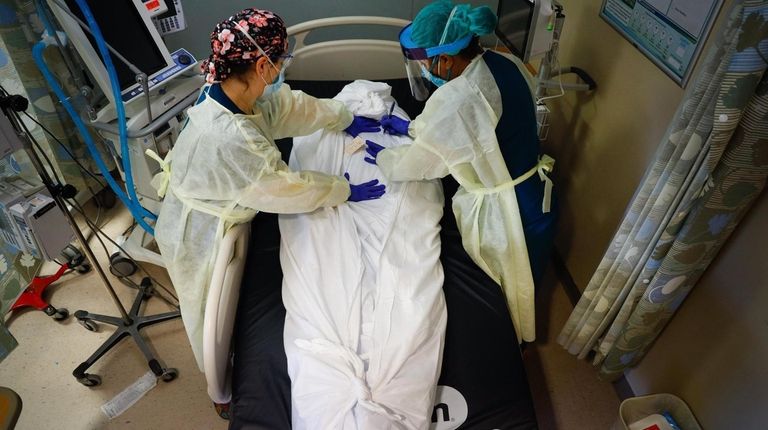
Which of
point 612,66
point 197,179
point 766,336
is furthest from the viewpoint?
point 612,66

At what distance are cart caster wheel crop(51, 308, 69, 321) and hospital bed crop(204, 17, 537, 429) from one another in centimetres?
106

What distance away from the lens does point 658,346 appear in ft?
5.88

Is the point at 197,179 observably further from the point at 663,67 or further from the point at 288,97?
the point at 663,67

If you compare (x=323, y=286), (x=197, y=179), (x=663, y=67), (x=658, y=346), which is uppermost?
(x=663, y=67)

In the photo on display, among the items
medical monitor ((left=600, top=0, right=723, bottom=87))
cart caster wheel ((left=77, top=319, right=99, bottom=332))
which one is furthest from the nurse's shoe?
medical monitor ((left=600, top=0, right=723, bottom=87))

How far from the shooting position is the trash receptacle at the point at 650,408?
5.51 ft

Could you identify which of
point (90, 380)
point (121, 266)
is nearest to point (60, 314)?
point (121, 266)

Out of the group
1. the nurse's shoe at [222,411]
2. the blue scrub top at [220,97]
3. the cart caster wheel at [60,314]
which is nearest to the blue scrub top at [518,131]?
the blue scrub top at [220,97]

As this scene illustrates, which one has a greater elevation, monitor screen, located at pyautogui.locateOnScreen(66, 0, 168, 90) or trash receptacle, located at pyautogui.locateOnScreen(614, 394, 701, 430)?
monitor screen, located at pyautogui.locateOnScreen(66, 0, 168, 90)

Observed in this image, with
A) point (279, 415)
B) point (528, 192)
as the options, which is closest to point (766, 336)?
point (528, 192)

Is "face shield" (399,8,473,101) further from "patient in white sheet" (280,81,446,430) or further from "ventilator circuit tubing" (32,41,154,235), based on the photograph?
"ventilator circuit tubing" (32,41,154,235)

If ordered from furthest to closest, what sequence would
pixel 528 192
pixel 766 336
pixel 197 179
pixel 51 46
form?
pixel 51 46
pixel 528 192
pixel 197 179
pixel 766 336

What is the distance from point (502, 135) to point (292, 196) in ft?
2.41

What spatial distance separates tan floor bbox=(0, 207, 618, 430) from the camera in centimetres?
195
